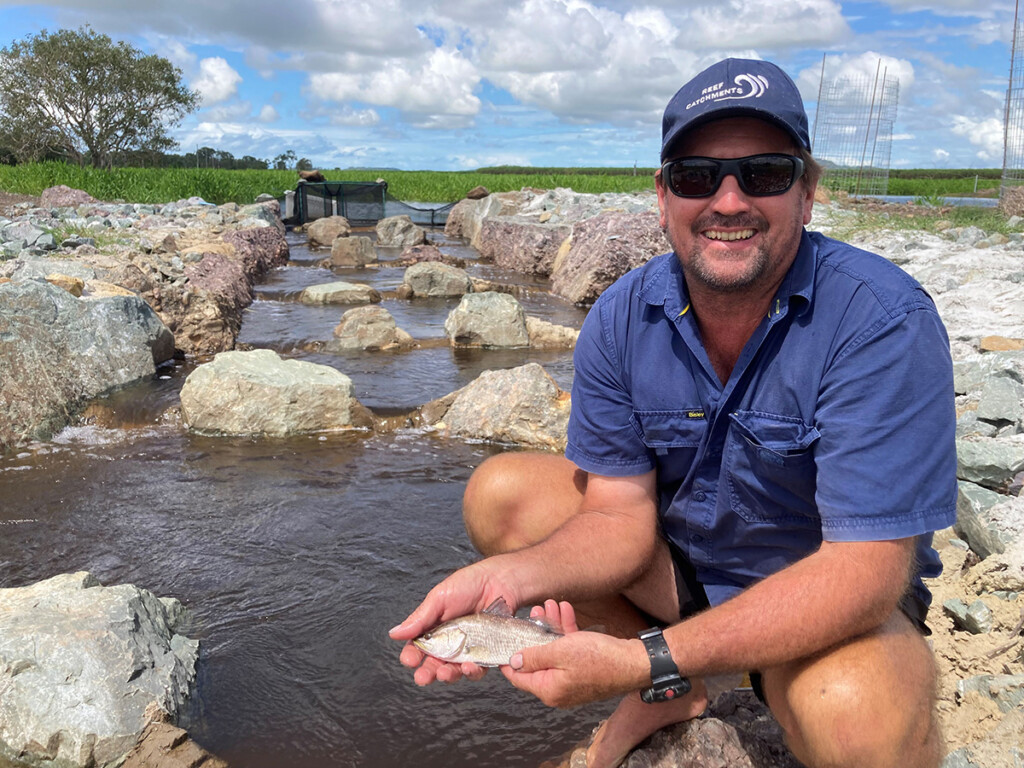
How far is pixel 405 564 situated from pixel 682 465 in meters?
2.03

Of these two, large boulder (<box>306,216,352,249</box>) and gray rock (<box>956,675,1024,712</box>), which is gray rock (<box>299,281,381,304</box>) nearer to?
large boulder (<box>306,216,352,249</box>)

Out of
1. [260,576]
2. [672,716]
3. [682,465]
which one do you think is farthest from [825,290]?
[260,576]

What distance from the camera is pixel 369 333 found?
8.96 meters

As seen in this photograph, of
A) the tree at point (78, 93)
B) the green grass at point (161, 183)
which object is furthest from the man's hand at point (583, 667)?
the tree at point (78, 93)

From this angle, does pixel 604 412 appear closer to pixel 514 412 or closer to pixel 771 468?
pixel 771 468

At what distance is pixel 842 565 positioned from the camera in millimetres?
1925

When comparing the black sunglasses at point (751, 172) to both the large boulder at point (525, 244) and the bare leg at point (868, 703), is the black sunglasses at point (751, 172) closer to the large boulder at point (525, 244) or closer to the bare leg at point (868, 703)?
the bare leg at point (868, 703)

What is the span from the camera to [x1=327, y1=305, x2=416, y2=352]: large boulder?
29.3ft

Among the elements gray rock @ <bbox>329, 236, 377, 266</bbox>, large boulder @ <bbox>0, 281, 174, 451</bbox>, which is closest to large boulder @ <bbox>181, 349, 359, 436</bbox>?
large boulder @ <bbox>0, 281, 174, 451</bbox>

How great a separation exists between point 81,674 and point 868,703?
2473 millimetres

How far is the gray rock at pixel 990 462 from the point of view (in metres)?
3.71

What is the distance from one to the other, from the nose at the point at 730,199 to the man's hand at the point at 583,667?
1202 millimetres

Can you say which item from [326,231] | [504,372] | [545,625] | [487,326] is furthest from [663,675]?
[326,231]

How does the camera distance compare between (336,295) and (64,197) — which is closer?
(336,295)
